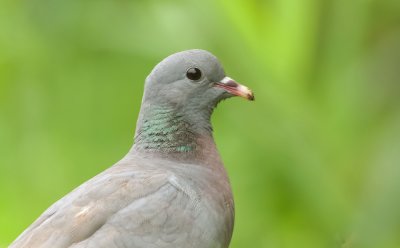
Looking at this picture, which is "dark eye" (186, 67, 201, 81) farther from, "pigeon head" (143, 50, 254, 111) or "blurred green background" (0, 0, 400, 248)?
"blurred green background" (0, 0, 400, 248)

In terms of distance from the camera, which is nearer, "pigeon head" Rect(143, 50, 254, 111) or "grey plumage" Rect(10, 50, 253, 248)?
"grey plumage" Rect(10, 50, 253, 248)

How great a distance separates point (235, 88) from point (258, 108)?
35.9 inches

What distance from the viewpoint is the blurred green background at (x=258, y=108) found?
5.10 metres

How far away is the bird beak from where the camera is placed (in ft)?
14.5

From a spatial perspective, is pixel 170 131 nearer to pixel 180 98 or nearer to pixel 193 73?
pixel 180 98

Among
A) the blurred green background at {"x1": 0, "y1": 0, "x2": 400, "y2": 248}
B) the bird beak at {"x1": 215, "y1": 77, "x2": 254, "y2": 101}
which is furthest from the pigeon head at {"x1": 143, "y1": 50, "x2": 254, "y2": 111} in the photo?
the blurred green background at {"x1": 0, "y1": 0, "x2": 400, "y2": 248}

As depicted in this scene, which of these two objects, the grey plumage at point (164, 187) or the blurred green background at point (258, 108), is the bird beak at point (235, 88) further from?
the blurred green background at point (258, 108)

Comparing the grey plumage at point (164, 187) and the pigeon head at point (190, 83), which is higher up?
the pigeon head at point (190, 83)

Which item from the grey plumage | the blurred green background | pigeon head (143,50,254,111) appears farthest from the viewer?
the blurred green background

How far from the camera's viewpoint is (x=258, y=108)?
5.36 m

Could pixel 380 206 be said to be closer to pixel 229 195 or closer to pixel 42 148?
pixel 229 195

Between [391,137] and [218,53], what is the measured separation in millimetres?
1017

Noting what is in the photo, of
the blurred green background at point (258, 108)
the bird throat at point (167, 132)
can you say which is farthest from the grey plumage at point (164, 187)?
the blurred green background at point (258, 108)

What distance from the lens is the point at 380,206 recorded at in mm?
4887
